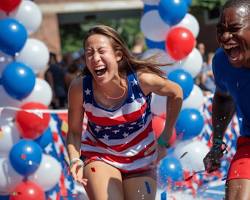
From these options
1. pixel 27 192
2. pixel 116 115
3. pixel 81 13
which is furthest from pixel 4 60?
pixel 81 13

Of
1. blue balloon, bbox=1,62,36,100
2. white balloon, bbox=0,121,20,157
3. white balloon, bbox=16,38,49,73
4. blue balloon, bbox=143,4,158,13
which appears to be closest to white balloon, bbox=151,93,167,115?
blue balloon, bbox=143,4,158,13

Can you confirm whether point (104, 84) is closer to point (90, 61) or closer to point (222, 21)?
point (90, 61)

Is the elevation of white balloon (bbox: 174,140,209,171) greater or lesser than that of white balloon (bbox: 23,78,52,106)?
lesser

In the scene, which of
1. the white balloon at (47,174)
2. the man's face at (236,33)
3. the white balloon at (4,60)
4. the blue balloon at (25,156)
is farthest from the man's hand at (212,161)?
the white balloon at (4,60)

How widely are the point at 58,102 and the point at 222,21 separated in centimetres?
799

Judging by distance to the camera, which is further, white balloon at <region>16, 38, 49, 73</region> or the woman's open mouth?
white balloon at <region>16, 38, 49, 73</region>

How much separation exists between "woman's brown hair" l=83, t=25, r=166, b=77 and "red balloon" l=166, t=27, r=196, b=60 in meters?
2.64

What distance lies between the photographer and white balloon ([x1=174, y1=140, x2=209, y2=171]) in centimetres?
648

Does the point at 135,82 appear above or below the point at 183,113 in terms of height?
above

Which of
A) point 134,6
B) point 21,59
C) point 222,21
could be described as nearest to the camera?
point 222,21

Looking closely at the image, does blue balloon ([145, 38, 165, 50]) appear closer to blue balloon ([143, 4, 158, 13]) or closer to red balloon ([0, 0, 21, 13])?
Answer: blue balloon ([143, 4, 158, 13])

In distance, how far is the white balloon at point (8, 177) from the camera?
5.60 m

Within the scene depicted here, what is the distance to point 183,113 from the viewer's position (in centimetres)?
648

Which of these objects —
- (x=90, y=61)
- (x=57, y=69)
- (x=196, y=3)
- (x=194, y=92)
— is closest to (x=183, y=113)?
(x=194, y=92)
